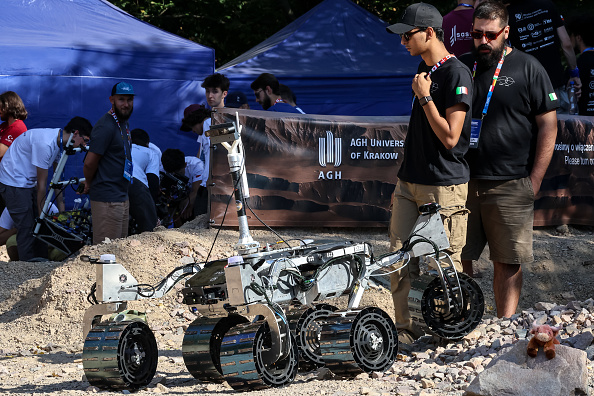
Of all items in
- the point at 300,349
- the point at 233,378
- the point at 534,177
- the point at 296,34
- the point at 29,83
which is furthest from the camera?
the point at 296,34

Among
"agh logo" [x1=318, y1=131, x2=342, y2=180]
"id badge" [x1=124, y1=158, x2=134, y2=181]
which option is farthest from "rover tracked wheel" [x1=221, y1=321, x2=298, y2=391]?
"agh logo" [x1=318, y1=131, x2=342, y2=180]

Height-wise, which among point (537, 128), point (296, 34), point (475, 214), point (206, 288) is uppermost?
point (296, 34)

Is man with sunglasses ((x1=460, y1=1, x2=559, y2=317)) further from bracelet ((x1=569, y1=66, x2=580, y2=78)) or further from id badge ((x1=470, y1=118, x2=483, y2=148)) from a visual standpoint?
bracelet ((x1=569, y1=66, x2=580, y2=78))

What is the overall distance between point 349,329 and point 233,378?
0.69 metres

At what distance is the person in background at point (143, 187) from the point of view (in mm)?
9445

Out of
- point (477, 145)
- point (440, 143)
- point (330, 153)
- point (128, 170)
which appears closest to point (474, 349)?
point (440, 143)

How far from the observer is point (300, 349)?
5.15m

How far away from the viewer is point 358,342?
186 inches

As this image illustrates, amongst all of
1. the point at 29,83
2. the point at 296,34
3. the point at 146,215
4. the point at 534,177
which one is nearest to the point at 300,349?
the point at 534,177

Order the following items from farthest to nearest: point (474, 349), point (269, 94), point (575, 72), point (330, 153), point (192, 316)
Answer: point (269, 94)
point (575, 72)
point (330, 153)
point (192, 316)
point (474, 349)

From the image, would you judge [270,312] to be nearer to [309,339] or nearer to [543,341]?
[309,339]

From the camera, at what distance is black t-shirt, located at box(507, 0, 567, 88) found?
8781mm

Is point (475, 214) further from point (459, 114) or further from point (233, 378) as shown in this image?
point (233, 378)

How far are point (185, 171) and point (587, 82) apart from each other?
5.07 meters
